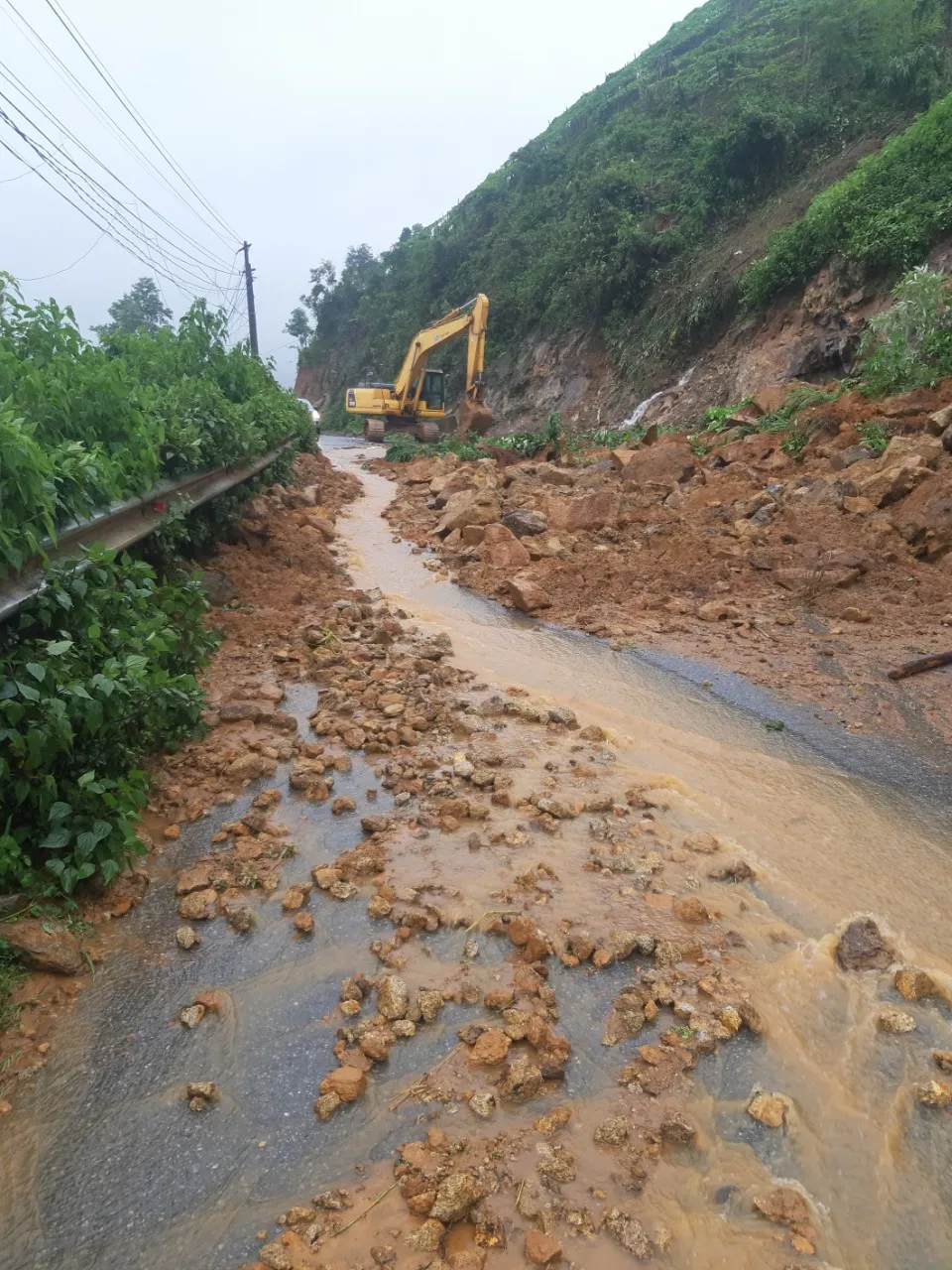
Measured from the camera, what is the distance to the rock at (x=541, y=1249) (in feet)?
6.32

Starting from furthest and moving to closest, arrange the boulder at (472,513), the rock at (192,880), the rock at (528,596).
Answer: the boulder at (472,513) < the rock at (528,596) < the rock at (192,880)

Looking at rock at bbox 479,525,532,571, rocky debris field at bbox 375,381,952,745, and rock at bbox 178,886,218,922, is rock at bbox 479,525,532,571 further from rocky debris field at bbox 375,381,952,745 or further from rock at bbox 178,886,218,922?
rock at bbox 178,886,218,922

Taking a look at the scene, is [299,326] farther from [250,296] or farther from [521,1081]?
[521,1081]

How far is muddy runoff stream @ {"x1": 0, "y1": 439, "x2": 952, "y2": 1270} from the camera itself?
204 cm

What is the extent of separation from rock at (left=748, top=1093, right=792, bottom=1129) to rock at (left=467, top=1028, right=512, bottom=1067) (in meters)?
0.76

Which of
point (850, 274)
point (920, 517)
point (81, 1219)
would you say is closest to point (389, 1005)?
point (81, 1219)

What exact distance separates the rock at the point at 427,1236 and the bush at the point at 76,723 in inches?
68.1

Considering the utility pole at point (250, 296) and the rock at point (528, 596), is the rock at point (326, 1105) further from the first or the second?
the utility pole at point (250, 296)

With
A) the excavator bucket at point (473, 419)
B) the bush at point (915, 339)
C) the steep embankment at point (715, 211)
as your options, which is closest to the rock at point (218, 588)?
the bush at point (915, 339)

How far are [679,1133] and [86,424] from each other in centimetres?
478

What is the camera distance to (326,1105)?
2352mm

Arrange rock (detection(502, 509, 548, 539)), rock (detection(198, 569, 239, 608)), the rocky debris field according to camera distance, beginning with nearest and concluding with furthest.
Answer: the rocky debris field < rock (detection(198, 569, 239, 608)) < rock (detection(502, 509, 548, 539))

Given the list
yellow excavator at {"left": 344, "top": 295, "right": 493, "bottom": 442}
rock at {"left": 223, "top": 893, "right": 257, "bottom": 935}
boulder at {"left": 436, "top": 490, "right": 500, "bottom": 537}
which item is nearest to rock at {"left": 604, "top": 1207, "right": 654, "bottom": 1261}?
rock at {"left": 223, "top": 893, "right": 257, "bottom": 935}

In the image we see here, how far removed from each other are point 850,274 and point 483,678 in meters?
14.5
